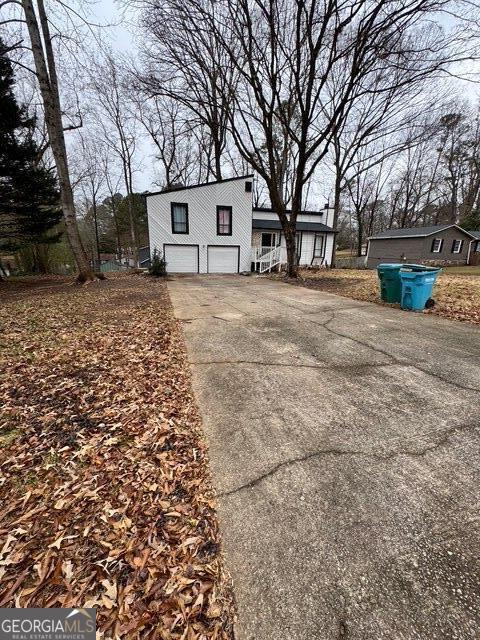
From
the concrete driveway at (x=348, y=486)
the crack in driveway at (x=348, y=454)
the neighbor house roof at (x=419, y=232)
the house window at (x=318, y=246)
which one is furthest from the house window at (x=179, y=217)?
the neighbor house roof at (x=419, y=232)

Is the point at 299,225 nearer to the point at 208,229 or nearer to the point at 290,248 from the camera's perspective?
the point at 208,229

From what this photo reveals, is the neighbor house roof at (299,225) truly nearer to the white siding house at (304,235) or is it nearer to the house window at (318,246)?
the white siding house at (304,235)

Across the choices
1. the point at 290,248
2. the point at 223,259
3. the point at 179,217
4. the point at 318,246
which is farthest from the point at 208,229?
the point at 318,246

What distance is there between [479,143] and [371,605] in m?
41.5

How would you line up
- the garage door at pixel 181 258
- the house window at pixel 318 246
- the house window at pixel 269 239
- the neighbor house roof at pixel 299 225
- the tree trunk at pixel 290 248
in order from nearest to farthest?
the tree trunk at pixel 290 248
the garage door at pixel 181 258
the neighbor house roof at pixel 299 225
the house window at pixel 269 239
the house window at pixel 318 246

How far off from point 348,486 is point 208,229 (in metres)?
18.3

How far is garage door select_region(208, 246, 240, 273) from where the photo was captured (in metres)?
18.9

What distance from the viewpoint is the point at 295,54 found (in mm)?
9859

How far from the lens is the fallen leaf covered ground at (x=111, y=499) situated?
4.30 feet

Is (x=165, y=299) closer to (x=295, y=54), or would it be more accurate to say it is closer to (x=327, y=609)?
(x=327, y=609)

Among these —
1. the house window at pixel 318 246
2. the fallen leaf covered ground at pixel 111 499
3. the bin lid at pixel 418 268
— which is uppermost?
the house window at pixel 318 246

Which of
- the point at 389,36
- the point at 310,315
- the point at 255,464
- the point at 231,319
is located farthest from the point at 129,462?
the point at 389,36

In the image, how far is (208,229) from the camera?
18.5m

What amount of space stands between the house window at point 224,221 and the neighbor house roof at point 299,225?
285 cm
